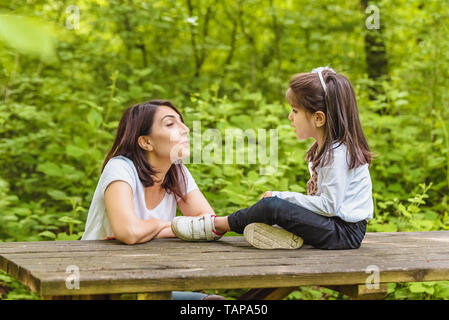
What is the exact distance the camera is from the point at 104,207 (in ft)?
7.79

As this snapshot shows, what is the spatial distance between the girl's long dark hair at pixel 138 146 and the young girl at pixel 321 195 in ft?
1.06

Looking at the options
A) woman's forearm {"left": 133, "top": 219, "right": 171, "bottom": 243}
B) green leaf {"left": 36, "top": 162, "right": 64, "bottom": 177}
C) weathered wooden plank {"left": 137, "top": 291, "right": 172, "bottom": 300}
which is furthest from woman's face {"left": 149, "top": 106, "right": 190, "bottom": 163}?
green leaf {"left": 36, "top": 162, "right": 64, "bottom": 177}

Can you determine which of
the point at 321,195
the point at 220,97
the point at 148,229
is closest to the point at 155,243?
the point at 148,229

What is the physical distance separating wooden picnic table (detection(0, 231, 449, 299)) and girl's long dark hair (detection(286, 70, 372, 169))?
45cm

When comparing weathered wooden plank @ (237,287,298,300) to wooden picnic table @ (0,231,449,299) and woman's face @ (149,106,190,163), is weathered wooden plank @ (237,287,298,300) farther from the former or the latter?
woman's face @ (149,106,190,163)

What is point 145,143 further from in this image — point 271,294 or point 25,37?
point 25,37

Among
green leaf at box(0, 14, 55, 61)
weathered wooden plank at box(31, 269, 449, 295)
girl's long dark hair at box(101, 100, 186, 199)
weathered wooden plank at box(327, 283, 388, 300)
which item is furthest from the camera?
girl's long dark hair at box(101, 100, 186, 199)

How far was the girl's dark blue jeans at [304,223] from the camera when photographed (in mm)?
2068

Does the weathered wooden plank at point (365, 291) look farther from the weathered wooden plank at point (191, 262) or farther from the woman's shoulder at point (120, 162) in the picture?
the woman's shoulder at point (120, 162)

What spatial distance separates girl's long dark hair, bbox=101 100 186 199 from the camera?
2.43m

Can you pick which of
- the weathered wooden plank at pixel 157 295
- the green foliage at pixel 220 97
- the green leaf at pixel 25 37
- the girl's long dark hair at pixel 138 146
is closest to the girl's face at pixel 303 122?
the girl's long dark hair at pixel 138 146

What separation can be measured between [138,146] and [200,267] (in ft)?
3.02

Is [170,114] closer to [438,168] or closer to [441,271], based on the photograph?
[441,271]
